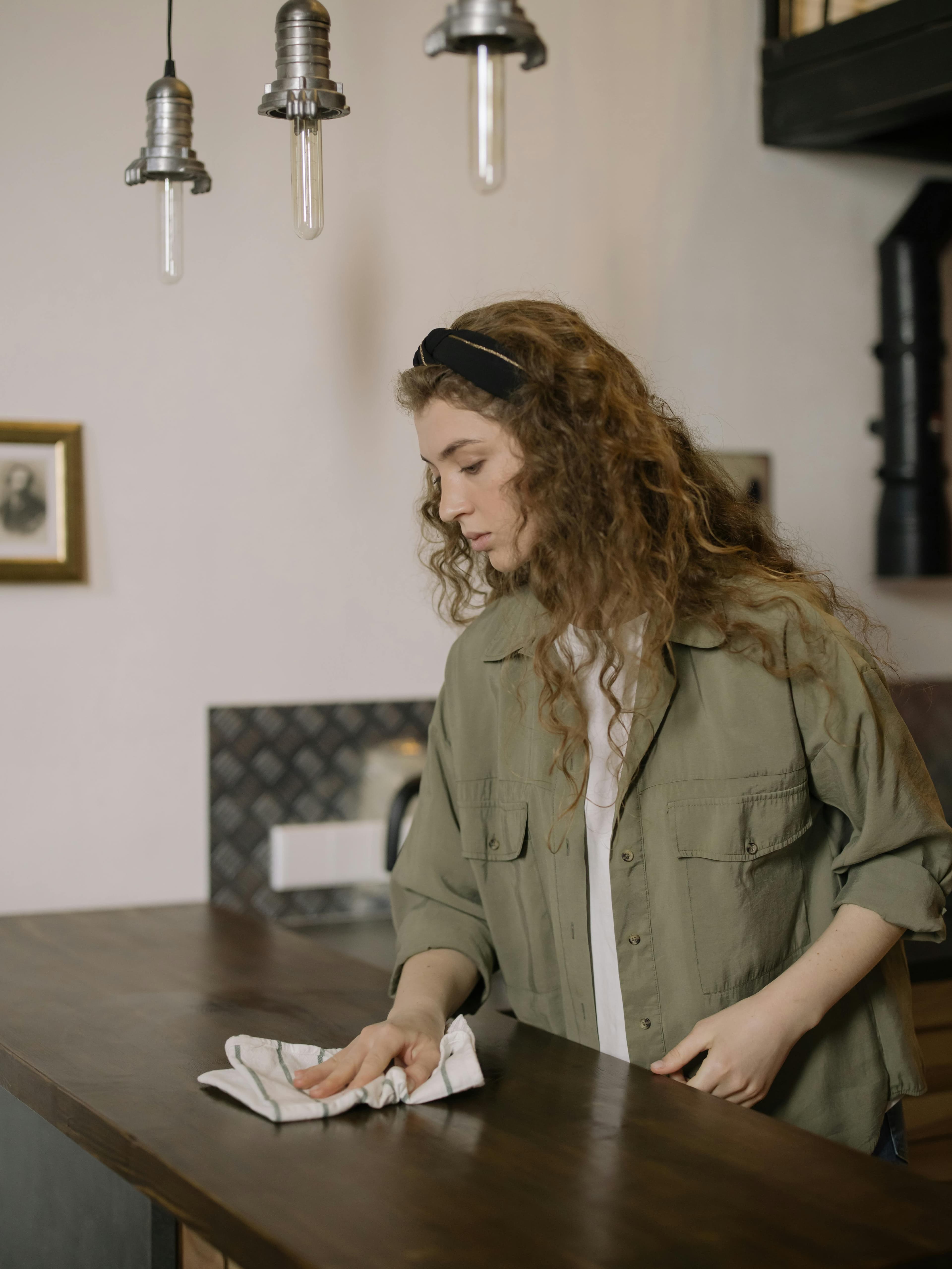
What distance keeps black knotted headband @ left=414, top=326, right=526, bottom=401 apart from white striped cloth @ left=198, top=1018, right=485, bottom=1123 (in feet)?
2.14

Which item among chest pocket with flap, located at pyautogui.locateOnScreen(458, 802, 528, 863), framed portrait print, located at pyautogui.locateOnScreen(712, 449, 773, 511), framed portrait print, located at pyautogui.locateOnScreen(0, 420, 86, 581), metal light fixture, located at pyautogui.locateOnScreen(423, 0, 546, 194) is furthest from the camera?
framed portrait print, located at pyautogui.locateOnScreen(712, 449, 773, 511)

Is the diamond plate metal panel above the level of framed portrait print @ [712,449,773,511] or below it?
below

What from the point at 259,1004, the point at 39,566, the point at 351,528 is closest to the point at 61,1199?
the point at 259,1004

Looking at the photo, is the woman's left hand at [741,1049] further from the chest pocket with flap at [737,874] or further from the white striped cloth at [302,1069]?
the white striped cloth at [302,1069]

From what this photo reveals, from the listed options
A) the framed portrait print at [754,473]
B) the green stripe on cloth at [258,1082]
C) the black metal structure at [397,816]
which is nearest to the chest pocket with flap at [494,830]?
the green stripe on cloth at [258,1082]

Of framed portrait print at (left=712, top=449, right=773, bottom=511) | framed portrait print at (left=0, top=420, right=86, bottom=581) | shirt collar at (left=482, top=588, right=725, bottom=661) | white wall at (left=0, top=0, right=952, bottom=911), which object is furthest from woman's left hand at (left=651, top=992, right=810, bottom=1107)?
framed portrait print at (left=712, top=449, right=773, bottom=511)

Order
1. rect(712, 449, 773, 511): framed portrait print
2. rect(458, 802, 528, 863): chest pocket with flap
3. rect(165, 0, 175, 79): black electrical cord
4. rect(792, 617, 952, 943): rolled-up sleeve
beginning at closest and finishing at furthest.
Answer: rect(792, 617, 952, 943): rolled-up sleeve → rect(458, 802, 528, 863): chest pocket with flap → rect(165, 0, 175, 79): black electrical cord → rect(712, 449, 773, 511): framed portrait print

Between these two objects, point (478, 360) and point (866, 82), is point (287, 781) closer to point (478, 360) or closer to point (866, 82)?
point (478, 360)

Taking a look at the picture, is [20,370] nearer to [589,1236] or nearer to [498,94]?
[498,94]

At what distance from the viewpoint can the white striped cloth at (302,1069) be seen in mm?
1164

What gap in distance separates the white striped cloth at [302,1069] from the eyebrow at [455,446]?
0.59 meters

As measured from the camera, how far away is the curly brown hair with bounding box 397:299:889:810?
140cm

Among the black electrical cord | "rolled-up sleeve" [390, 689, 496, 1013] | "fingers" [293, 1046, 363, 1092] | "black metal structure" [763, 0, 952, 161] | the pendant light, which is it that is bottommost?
"fingers" [293, 1046, 363, 1092]

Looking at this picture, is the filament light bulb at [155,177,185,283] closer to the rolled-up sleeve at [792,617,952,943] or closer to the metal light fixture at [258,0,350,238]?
the metal light fixture at [258,0,350,238]
